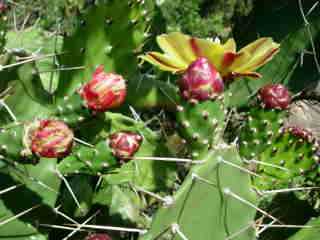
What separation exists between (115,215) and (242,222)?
18.4 inches

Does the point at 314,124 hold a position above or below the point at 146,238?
below

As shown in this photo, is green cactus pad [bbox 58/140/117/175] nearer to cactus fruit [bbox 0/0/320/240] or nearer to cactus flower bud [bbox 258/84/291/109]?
cactus fruit [bbox 0/0/320/240]

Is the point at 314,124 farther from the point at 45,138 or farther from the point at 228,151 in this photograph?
the point at 45,138

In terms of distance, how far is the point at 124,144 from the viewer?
44.9 inches

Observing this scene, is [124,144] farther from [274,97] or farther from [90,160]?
[274,97]

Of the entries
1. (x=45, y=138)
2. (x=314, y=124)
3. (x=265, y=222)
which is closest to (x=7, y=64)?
(x=45, y=138)

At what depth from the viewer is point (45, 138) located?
106 cm

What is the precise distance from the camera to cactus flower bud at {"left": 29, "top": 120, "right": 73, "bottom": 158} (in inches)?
41.8

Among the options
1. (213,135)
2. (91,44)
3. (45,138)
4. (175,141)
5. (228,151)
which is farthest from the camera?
(175,141)

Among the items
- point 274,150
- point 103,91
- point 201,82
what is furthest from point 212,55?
point 274,150

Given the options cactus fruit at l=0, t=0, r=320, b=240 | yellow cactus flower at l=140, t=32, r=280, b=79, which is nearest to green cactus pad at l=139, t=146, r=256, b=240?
cactus fruit at l=0, t=0, r=320, b=240

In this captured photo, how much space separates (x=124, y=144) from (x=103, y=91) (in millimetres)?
92

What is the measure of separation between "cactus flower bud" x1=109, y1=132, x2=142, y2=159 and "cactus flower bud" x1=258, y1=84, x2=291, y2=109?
0.41 m

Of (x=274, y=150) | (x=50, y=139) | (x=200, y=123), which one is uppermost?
(x=50, y=139)
